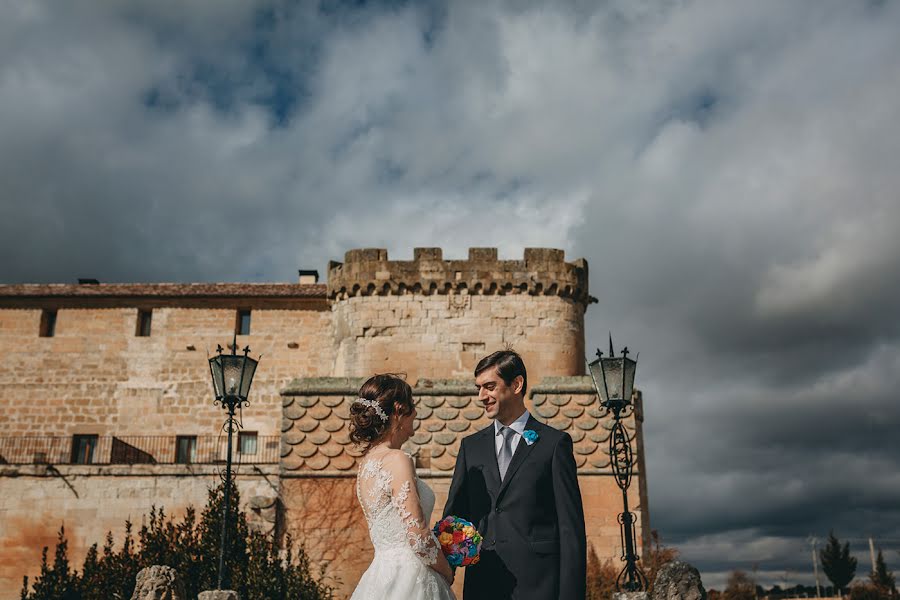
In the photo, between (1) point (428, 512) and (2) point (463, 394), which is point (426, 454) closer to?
(2) point (463, 394)

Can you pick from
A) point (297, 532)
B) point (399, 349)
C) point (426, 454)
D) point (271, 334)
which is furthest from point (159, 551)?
point (271, 334)

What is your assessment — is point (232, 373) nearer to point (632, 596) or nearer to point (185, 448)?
point (632, 596)

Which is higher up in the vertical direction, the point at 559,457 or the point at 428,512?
the point at 559,457

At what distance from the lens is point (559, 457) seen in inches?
176

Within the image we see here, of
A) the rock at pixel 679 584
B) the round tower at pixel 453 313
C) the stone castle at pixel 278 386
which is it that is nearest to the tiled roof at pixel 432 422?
the stone castle at pixel 278 386

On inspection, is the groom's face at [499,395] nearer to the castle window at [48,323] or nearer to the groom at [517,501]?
the groom at [517,501]

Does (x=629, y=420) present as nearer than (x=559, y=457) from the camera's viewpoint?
No

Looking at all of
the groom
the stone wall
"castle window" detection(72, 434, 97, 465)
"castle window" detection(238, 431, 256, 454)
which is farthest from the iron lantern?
"castle window" detection(72, 434, 97, 465)

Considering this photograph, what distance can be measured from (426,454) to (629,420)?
3968mm

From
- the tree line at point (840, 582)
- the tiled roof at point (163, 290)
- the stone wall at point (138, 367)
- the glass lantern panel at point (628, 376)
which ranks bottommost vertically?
the tree line at point (840, 582)

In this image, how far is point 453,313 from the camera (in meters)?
24.3

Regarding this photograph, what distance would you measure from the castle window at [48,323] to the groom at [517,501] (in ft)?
89.7

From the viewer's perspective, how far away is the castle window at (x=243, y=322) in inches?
1128

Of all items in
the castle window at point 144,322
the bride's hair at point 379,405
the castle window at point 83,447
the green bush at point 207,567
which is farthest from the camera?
the castle window at point 144,322
